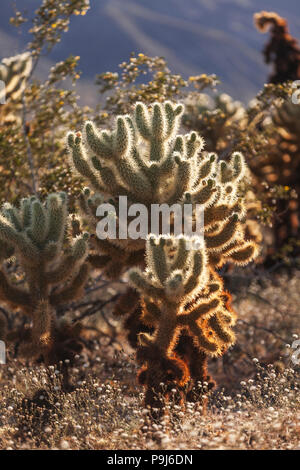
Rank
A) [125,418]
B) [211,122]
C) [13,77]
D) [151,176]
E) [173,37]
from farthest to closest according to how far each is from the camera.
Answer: [173,37], [211,122], [13,77], [151,176], [125,418]

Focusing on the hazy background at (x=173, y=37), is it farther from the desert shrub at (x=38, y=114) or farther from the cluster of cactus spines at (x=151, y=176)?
the cluster of cactus spines at (x=151, y=176)

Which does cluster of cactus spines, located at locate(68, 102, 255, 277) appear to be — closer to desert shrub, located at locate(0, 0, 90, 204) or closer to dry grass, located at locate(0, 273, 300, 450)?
dry grass, located at locate(0, 273, 300, 450)

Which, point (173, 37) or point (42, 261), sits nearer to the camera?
point (42, 261)

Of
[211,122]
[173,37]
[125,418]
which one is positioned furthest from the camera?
[173,37]

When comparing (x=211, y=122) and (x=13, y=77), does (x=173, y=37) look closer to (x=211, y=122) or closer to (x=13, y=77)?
(x=211, y=122)

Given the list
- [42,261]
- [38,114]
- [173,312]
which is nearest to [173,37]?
[38,114]

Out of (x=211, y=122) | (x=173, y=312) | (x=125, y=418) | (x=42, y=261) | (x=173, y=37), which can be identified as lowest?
(x=125, y=418)
